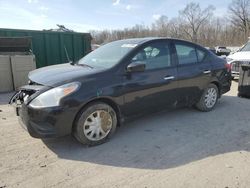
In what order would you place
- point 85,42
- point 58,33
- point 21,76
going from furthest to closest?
point 85,42
point 58,33
point 21,76

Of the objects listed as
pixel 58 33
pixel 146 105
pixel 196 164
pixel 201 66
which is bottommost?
pixel 196 164

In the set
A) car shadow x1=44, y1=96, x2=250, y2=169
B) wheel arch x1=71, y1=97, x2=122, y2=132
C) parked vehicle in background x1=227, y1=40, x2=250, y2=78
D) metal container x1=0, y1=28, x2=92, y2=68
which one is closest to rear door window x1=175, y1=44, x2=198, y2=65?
car shadow x1=44, y1=96, x2=250, y2=169

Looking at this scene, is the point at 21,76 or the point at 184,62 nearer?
the point at 184,62

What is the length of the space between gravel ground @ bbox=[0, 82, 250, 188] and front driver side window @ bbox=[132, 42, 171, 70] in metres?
1.15

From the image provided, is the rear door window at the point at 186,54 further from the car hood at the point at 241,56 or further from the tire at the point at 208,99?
the car hood at the point at 241,56

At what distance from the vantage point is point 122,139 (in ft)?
14.2

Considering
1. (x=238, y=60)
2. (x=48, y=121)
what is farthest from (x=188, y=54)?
(x=238, y=60)

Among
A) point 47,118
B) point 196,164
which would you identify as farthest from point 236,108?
point 47,118

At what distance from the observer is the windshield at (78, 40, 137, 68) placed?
4391 mm

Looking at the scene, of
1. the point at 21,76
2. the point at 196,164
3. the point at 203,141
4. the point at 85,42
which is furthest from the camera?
the point at 85,42

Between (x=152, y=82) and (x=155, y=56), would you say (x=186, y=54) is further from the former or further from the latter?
(x=152, y=82)

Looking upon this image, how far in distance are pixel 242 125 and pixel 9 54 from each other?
7297 millimetres

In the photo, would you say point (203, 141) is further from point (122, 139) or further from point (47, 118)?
point (47, 118)

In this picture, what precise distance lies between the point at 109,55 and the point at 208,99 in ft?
8.30
